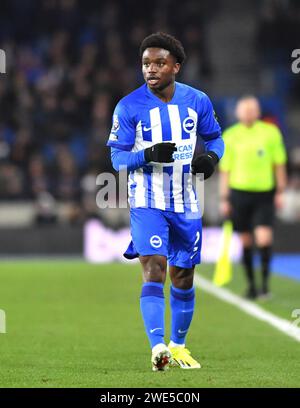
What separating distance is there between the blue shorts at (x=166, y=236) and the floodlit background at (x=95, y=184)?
66 cm

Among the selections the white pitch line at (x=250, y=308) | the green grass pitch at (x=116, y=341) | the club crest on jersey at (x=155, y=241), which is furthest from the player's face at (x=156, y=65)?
the white pitch line at (x=250, y=308)

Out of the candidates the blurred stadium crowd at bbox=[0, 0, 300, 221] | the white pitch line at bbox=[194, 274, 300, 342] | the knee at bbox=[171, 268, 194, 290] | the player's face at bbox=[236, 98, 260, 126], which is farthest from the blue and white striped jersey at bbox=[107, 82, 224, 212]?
the blurred stadium crowd at bbox=[0, 0, 300, 221]

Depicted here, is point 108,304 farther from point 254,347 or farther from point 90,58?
point 90,58

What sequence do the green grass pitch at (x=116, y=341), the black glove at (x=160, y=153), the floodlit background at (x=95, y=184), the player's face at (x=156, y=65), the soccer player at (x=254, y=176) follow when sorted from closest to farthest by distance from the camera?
the green grass pitch at (x=116, y=341), the black glove at (x=160, y=153), the player's face at (x=156, y=65), the floodlit background at (x=95, y=184), the soccer player at (x=254, y=176)

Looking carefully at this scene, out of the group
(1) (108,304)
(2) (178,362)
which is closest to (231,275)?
(1) (108,304)

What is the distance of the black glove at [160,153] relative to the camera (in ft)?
21.4

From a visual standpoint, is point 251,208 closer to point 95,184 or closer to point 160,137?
point 160,137

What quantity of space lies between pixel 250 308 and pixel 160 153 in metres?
4.53

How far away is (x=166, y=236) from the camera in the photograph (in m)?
6.83

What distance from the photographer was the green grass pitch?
6270mm

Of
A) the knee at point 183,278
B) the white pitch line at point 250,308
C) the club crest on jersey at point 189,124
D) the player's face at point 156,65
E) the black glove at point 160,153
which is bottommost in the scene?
the white pitch line at point 250,308

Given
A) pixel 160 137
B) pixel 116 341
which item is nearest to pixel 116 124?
pixel 160 137

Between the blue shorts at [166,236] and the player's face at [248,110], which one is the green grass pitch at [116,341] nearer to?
the blue shorts at [166,236]
